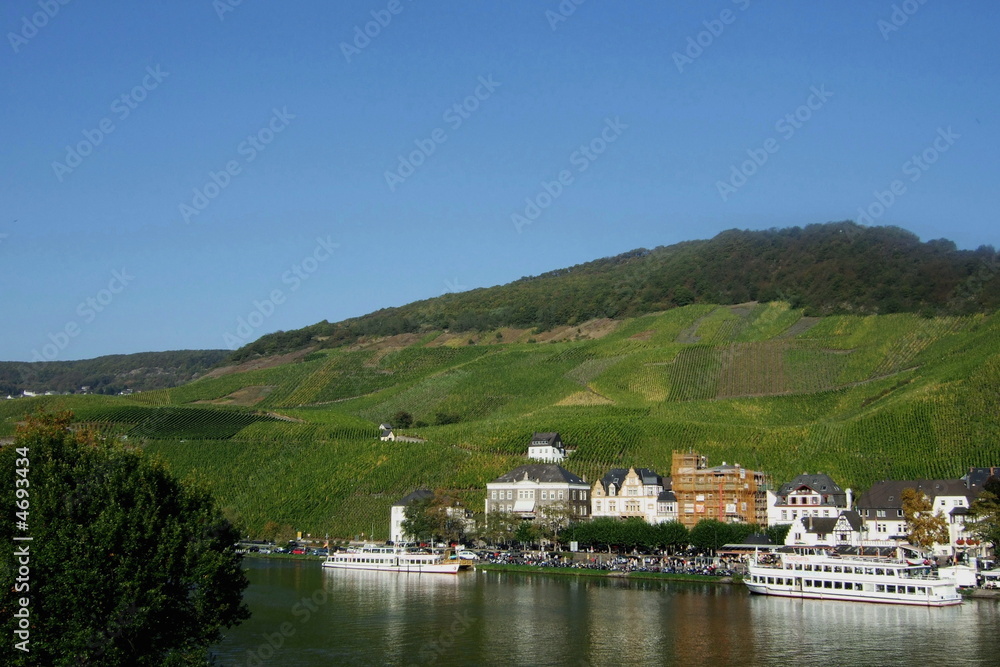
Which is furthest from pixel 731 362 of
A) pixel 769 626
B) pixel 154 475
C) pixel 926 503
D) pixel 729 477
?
pixel 154 475

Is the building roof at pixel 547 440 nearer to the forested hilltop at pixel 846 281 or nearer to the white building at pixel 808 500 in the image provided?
the white building at pixel 808 500

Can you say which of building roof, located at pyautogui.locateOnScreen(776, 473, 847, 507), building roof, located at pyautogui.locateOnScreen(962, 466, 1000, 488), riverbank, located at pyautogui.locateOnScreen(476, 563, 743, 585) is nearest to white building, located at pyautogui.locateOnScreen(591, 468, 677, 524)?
building roof, located at pyautogui.locateOnScreen(776, 473, 847, 507)

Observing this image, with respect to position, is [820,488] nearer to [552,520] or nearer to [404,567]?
[552,520]

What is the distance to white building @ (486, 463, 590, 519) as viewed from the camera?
90812mm

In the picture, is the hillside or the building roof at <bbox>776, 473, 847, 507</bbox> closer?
the building roof at <bbox>776, 473, 847, 507</bbox>

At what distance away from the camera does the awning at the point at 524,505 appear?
90.9 m

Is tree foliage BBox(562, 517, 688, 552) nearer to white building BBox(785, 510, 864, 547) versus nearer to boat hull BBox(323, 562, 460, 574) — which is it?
white building BBox(785, 510, 864, 547)

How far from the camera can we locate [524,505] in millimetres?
91625

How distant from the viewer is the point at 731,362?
13475 cm

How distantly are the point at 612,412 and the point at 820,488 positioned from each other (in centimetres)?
3496

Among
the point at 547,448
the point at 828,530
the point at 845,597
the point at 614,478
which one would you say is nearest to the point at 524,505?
the point at 614,478

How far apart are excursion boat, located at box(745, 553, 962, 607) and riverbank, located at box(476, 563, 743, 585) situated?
5.07 metres

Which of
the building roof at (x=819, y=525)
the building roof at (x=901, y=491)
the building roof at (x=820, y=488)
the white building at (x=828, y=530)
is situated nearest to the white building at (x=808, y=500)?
the building roof at (x=820, y=488)

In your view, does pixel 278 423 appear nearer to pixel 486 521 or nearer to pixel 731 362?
pixel 486 521
